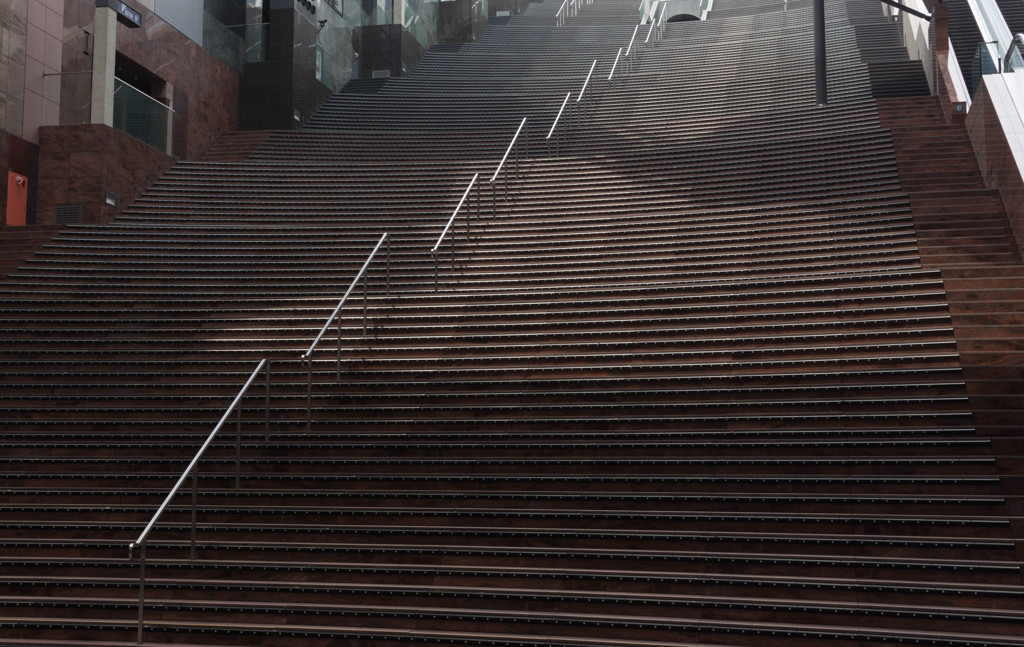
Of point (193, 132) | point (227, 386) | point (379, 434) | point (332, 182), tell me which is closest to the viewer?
point (379, 434)

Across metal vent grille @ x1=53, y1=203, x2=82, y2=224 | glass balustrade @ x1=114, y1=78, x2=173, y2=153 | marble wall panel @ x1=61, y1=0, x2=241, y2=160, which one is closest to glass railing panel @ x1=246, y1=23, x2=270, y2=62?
marble wall panel @ x1=61, y1=0, x2=241, y2=160

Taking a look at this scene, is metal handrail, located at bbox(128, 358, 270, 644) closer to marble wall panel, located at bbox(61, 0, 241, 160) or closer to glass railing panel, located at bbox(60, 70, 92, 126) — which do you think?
glass railing panel, located at bbox(60, 70, 92, 126)

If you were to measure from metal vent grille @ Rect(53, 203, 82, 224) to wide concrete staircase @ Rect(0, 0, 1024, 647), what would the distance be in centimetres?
96

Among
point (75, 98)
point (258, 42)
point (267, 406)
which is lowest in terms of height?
point (267, 406)

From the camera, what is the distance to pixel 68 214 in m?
14.4

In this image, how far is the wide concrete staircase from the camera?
6.44 meters

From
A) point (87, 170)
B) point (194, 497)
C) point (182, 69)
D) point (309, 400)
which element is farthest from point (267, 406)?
point (182, 69)

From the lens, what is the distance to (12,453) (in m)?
8.44

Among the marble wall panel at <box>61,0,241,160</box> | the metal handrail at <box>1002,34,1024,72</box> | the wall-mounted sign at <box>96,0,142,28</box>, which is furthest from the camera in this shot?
the wall-mounted sign at <box>96,0,142,28</box>

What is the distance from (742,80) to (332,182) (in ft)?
27.1

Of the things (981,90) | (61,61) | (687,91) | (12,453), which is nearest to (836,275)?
(981,90)

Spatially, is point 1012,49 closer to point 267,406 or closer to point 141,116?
point 267,406

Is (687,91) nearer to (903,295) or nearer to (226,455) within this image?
(903,295)

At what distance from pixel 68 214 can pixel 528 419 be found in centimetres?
902
